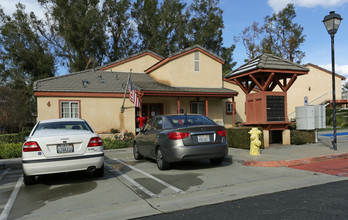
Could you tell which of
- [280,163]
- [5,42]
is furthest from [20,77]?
[280,163]

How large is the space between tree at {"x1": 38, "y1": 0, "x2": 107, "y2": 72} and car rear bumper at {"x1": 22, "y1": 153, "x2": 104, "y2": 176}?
28.9 metres

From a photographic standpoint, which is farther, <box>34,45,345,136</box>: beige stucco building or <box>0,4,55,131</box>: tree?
<box>0,4,55,131</box>: tree

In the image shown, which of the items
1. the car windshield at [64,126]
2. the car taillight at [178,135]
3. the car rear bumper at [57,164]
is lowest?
the car rear bumper at [57,164]

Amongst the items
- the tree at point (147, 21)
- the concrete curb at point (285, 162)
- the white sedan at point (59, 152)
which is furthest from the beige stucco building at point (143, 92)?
the tree at point (147, 21)

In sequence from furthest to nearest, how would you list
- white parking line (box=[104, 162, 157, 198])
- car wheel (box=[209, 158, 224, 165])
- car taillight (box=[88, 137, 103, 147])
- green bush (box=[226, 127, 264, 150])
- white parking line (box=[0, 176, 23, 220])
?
green bush (box=[226, 127, 264, 150]) → car wheel (box=[209, 158, 224, 165]) → car taillight (box=[88, 137, 103, 147]) → white parking line (box=[104, 162, 157, 198]) → white parking line (box=[0, 176, 23, 220])

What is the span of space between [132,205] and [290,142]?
9449 millimetres

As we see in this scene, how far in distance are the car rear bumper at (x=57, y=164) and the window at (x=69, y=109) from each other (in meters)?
11.7

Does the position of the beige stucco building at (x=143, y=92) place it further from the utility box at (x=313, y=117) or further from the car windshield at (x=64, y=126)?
the car windshield at (x=64, y=126)

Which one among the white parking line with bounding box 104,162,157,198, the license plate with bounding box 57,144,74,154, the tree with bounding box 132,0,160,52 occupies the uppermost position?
the tree with bounding box 132,0,160,52

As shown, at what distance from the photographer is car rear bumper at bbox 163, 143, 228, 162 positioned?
6859mm

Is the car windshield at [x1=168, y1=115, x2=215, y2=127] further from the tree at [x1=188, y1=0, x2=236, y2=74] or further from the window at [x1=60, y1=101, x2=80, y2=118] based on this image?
the tree at [x1=188, y1=0, x2=236, y2=74]

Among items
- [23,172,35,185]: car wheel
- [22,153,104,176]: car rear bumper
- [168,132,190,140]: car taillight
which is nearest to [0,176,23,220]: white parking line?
[23,172,35,185]: car wheel

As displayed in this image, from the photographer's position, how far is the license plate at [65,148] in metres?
5.94

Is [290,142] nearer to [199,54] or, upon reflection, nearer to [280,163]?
[280,163]
